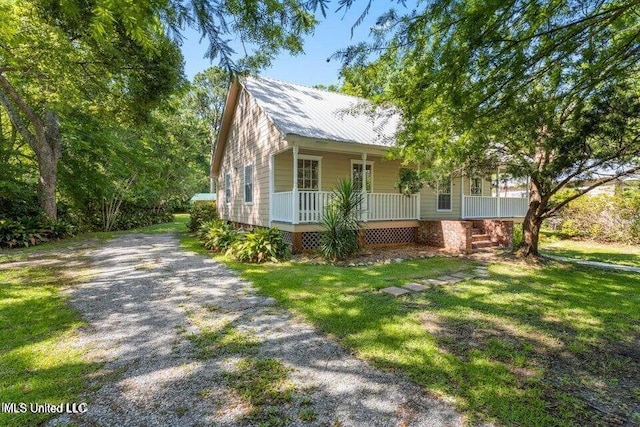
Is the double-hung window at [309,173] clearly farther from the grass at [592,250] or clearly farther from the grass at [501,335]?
the grass at [592,250]

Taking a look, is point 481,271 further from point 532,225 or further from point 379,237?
point 379,237

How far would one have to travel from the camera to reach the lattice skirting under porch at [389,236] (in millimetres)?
10703

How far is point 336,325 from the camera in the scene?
409 cm

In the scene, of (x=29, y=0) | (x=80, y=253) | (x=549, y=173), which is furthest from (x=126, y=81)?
(x=549, y=173)

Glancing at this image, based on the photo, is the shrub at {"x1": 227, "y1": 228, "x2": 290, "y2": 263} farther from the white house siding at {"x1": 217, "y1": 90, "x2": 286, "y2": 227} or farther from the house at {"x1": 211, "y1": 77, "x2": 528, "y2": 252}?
the white house siding at {"x1": 217, "y1": 90, "x2": 286, "y2": 227}

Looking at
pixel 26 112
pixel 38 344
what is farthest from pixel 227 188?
pixel 38 344

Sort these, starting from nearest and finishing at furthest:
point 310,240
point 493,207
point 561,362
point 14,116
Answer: point 561,362, point 310,240, point 14,116, point 493,207

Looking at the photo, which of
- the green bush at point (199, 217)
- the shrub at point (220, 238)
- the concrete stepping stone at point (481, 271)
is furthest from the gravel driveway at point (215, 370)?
the green bush at point (199, 217)

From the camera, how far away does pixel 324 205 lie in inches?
374

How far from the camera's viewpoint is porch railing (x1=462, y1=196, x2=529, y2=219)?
12.8 metres

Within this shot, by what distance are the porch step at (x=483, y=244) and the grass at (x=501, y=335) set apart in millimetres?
3914

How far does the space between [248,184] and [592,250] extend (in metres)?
13.0

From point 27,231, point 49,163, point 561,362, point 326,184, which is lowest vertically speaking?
point 561,362

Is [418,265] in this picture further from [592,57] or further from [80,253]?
[80,253]
